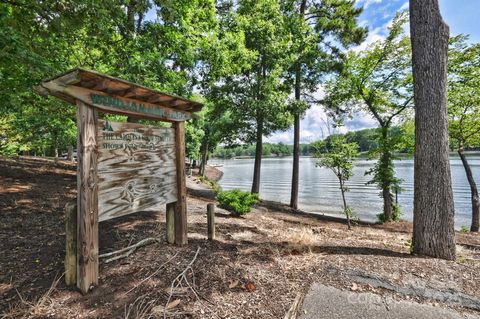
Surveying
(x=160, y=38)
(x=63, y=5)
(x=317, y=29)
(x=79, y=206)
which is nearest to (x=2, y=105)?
(x=63, y=5)

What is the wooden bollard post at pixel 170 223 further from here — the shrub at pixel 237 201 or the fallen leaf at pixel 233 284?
the shrub at pixel 237 201

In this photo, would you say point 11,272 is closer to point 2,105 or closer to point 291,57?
point 2,105

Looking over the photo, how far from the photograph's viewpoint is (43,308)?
2201 mm

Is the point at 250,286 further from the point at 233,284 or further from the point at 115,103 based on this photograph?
the point at 115,103

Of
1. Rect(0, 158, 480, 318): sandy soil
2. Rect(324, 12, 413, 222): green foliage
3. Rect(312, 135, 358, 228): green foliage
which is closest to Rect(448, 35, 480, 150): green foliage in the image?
Rect(324, 12, 413, 222): green foliage

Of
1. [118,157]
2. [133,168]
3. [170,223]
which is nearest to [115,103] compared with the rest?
[118,157]

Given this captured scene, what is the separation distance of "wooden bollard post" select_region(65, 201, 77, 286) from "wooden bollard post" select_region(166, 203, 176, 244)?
1336 mm

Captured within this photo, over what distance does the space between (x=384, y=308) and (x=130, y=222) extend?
4404 mm

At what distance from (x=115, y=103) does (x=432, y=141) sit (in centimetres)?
468

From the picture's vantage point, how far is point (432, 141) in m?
3.86

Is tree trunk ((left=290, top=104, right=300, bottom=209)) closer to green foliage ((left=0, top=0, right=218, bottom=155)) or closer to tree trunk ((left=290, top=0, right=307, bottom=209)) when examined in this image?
tree trunk ((left=290, top=0, right=307, bottom=209))

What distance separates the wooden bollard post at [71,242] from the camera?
2.42m

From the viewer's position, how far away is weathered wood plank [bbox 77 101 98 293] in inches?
93.8

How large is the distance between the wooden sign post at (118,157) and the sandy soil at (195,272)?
319 millimetres
